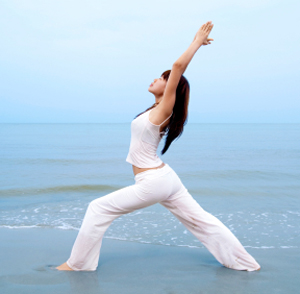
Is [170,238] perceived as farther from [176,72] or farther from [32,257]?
[176,72]

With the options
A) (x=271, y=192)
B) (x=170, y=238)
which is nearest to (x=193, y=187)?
(x=271, y=192)

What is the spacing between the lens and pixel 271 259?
4.55 metres

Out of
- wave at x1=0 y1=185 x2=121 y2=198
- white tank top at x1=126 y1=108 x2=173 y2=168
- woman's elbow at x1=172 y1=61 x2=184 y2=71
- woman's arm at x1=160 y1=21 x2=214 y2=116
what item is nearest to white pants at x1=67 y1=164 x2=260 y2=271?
white tank top at x1=126 y1=108 x2=173 y2=168

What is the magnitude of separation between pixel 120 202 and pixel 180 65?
141 cm

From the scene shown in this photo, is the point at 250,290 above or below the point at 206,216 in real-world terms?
below

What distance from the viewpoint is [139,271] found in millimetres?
3914

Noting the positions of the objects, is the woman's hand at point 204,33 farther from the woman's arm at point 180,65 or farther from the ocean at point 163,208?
the ocean at point 163,208

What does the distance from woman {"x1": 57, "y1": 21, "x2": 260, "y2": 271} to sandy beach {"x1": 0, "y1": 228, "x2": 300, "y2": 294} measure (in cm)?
30

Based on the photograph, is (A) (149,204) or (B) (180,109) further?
(A) (149,204)

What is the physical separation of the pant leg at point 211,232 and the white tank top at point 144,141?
50 cm

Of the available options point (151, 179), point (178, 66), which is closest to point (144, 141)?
point (151, 179)

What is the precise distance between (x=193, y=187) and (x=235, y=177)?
259 centimetres

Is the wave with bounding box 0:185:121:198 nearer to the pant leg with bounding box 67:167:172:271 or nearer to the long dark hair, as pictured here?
the pant leg with bounding box 67:167:172:271

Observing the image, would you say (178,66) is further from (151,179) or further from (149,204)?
(149,204)
